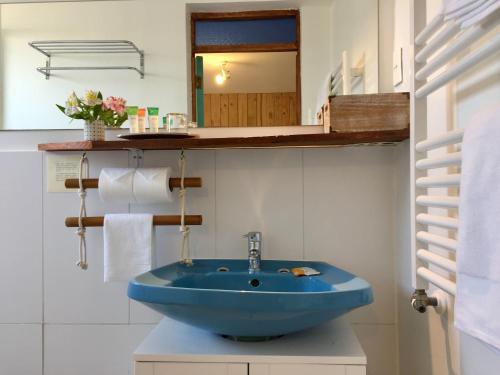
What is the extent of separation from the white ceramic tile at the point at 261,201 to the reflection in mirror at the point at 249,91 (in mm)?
110

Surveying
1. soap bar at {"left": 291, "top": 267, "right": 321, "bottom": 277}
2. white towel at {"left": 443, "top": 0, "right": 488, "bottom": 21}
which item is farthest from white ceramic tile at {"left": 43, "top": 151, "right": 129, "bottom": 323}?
white towel at {"left": 443, "top": 0, "right": 488, "bottom": 21}

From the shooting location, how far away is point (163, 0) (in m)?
1.48

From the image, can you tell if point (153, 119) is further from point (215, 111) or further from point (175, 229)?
point (175, 229)

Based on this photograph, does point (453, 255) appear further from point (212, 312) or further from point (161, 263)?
point (161, 263)

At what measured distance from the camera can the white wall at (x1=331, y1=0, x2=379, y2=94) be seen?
140cm

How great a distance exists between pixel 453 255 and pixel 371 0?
0.89m

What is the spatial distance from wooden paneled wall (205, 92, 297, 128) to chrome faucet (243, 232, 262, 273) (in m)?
0.36

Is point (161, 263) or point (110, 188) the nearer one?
point (110, 188)

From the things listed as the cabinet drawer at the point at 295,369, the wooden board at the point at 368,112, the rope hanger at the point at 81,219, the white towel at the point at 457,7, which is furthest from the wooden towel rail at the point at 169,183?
the white towel at the point at 457,7

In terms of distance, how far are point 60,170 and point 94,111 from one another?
A: 24 cm

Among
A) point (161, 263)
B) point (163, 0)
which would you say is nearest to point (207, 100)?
point (163, 0)

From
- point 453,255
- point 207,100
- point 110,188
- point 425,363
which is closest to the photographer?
point 453,255

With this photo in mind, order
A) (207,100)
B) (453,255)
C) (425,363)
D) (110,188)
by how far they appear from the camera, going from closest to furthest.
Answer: (453,255) < (425,363) < (110,188) < (207,100)

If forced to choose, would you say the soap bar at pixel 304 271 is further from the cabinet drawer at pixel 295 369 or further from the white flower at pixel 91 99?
the white flower at pixel 91 99
